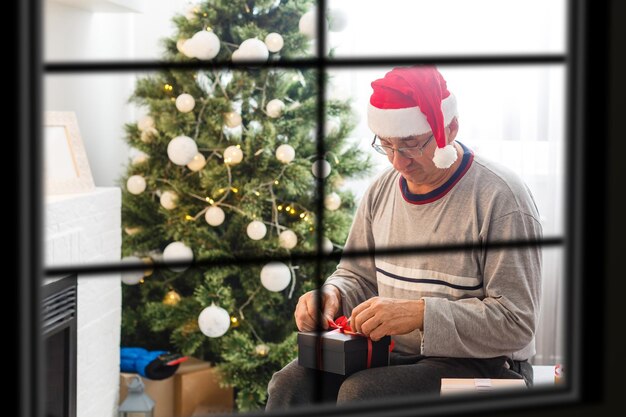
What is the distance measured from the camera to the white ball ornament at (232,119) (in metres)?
3.50

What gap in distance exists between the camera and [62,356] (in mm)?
3037

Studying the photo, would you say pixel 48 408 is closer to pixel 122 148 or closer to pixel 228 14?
pixel 122 148

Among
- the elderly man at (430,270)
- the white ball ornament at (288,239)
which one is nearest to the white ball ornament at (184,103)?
the white ball ornament at (288,239)

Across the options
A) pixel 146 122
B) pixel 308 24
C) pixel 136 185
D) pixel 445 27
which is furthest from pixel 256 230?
pixel 445 27

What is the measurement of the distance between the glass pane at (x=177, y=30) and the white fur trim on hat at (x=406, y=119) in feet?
2.85

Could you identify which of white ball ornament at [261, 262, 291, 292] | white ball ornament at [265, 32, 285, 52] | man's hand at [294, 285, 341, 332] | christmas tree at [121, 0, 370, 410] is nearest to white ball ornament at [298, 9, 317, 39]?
christmas tree at [121, 0, 370, 410]

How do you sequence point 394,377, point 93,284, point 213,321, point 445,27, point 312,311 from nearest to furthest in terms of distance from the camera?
point 394,377, point 312,311, point 93,284, point 213,321, point 445,27

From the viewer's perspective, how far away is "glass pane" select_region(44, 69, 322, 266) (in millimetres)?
3512

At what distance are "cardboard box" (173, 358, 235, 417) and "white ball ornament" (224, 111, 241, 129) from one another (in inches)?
44.5

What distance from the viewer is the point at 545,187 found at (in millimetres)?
3914

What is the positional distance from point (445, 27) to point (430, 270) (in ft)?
5.47

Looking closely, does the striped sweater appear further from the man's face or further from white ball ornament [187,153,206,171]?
white ball ornament [187,153,206,171]

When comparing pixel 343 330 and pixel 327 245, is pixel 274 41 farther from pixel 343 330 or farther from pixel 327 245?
pixel 343 330
